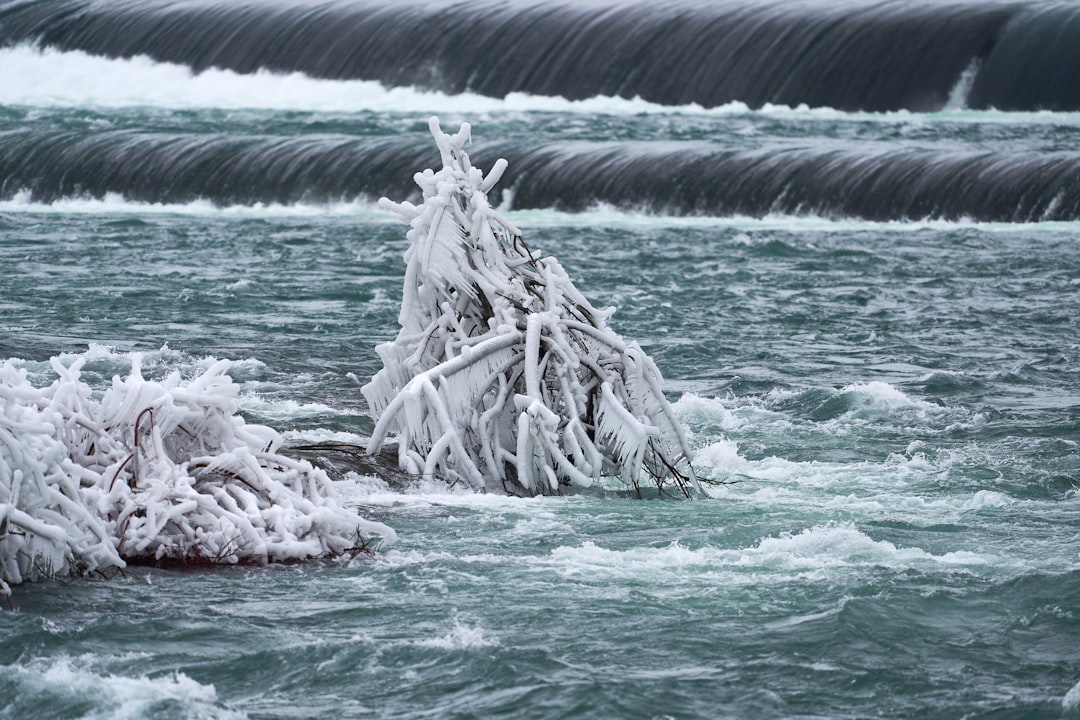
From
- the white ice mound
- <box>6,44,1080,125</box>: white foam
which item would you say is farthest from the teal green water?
<box>6,44,1080,125</box>: white foam

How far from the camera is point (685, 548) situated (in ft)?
34.4

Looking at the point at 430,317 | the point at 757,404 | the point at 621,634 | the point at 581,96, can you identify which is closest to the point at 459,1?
the point at 581,96

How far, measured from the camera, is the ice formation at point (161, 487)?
9.09 meters

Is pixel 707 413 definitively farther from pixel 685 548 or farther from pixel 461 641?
pixel 461 641

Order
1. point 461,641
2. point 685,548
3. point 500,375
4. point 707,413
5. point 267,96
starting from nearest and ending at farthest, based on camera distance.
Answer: point 461,641
point 685,548
point 500,375
point 707,413
point 267,96

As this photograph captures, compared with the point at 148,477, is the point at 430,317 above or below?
above

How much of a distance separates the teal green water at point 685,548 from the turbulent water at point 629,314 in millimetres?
36

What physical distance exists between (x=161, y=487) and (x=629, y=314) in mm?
13817

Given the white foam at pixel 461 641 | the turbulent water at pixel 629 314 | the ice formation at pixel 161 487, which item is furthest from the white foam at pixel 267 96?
the white foam at pixel 461 641

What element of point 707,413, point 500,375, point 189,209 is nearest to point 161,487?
point 500,375

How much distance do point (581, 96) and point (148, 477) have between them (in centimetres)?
3741

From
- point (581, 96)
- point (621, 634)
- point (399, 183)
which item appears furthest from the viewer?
point (581, 96)

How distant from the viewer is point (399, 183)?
116ft

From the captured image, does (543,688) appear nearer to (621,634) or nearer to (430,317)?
(621,634)
